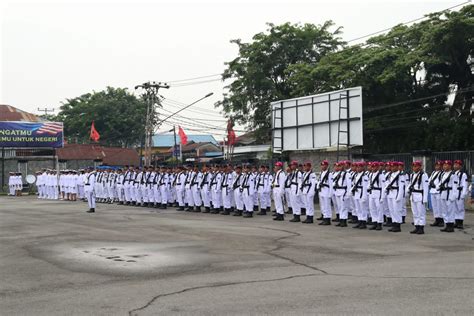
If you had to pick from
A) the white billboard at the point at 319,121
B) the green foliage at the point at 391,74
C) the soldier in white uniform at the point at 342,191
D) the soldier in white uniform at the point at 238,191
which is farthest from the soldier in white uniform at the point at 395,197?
the green foliage at the point at 391,74

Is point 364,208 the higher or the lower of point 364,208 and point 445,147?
the lower

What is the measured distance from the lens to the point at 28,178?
4103 centimetres

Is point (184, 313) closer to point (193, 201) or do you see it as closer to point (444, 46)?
point (193, 201)

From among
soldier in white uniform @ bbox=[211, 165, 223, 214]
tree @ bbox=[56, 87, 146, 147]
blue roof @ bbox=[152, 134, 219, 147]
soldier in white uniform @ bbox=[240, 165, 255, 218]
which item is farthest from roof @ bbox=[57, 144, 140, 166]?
soldier in white uniform @ bbox=[240, 165, 255, 218]

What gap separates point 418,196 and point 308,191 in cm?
364

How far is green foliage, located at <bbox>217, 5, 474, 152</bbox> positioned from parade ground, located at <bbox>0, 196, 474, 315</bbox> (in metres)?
19.1

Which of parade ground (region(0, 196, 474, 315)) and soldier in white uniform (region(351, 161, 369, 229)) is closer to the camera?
parade ground (region(0, 196, 474, 315))

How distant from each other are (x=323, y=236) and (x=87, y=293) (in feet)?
23.0

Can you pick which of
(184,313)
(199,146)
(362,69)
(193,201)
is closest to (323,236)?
(184,313)

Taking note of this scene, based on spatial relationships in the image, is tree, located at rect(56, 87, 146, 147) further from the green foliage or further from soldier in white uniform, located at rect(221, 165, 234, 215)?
soldier in white uniform, located at rect(221, 165, 234, 215)

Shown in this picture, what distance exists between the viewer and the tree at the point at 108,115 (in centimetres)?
6481

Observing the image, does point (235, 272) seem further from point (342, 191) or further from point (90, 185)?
point (90, 185)

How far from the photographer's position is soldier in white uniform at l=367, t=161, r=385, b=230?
14984 millimetres

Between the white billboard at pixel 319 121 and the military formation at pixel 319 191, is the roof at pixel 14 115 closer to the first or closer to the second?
the military formation at pixel 319 191
